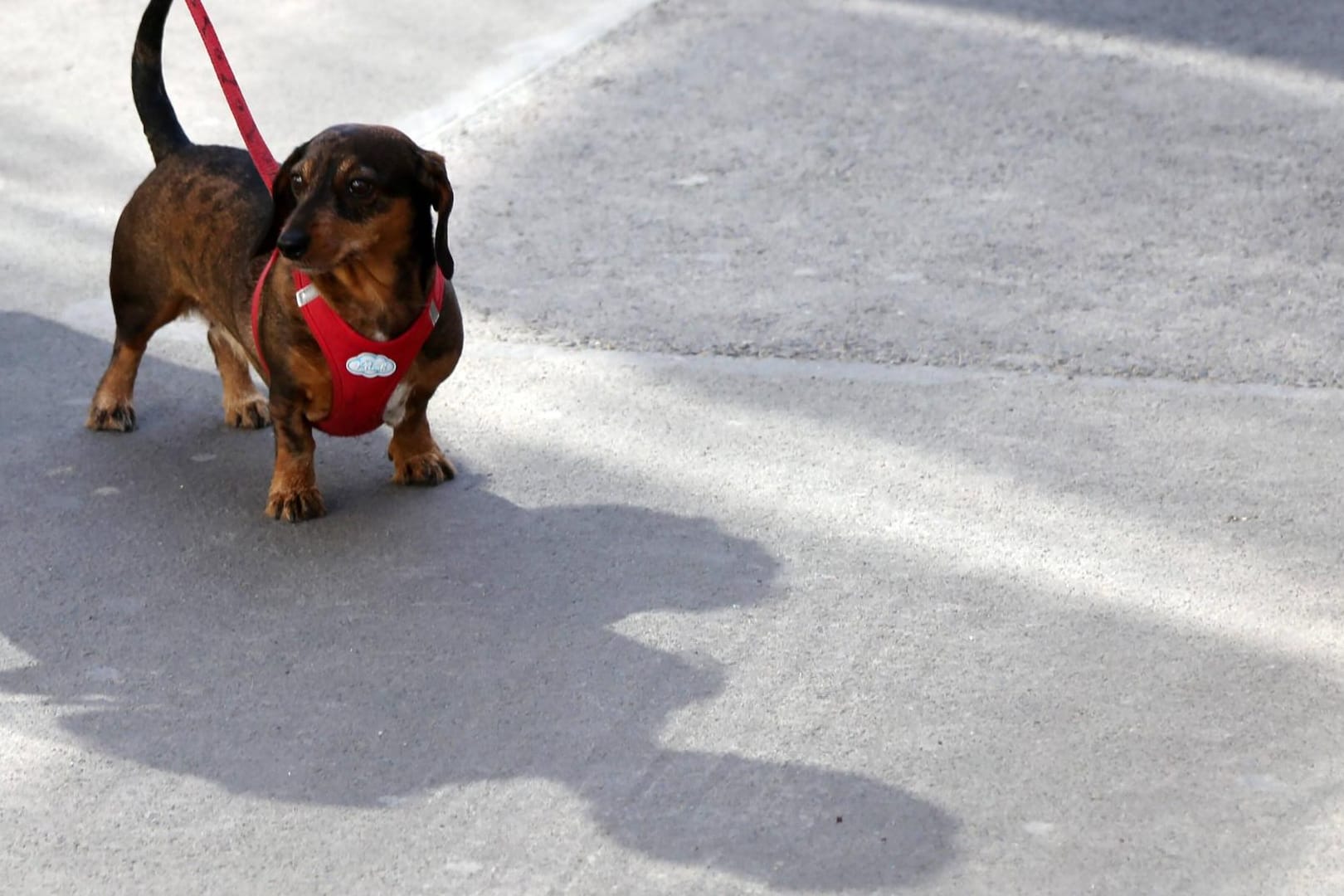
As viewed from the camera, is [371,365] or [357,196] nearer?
[357,196]

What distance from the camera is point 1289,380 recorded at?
15.7ft

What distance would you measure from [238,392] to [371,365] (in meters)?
0.95

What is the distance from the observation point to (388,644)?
144 inches

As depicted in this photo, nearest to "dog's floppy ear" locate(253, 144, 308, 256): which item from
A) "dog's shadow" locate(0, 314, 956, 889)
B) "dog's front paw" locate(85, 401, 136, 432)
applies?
"dog's shadow" locate(0, 314, 956, 889)

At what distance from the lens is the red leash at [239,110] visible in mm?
4004

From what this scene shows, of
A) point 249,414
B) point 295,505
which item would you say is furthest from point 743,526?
point 249,414

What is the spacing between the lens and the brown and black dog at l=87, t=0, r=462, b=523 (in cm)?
363

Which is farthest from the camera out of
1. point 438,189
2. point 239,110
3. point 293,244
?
point 239,110

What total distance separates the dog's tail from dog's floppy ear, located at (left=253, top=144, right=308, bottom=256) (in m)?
0.73

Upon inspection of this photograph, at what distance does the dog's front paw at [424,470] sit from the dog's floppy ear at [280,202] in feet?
2.12

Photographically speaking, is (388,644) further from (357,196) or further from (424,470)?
(357,196)

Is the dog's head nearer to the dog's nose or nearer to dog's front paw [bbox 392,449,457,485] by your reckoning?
the dog's nose

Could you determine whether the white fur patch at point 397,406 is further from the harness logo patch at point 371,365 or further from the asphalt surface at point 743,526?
the asphalt surface at point 743,526

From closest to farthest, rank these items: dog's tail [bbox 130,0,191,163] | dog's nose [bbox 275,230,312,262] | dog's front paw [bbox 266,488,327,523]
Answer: dog's nose [bbox 275,230,312,262] → dog's front paw [bbox 266,488,327,523] → dog's tail [bbox 130,0,191,163]
